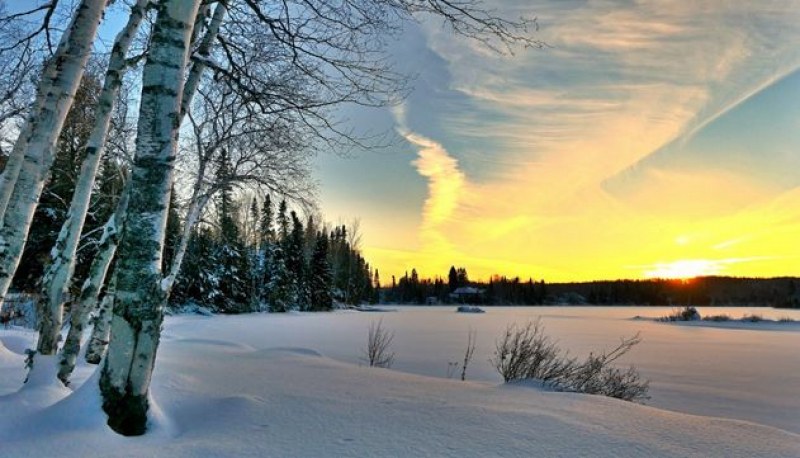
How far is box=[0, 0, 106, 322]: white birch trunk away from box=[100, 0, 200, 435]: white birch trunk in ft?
5.30

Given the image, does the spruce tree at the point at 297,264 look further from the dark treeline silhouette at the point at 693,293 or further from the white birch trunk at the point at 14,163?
the dark treeline silhouette at the point at 693,293

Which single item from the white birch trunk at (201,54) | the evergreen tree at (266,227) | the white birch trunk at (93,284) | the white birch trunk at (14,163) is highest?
the evergreen tree at (266,227)

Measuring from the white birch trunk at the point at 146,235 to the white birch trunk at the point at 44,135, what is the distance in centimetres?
161

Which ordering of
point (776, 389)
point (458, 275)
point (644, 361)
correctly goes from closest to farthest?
point (776, 389) → point (644, 361) → point (458, 275)

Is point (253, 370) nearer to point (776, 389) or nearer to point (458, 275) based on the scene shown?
point (776, 389)

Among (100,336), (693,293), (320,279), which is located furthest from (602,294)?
(100,336)

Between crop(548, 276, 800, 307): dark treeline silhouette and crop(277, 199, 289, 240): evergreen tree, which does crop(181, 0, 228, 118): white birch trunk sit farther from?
crop(548, 276, 800, 307): dark treeline silhouette

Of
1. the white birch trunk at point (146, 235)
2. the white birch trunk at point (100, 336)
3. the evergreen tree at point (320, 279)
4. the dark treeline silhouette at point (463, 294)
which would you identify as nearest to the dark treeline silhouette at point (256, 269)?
the evergreen tree at point (320, 279)

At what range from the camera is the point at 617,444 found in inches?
108

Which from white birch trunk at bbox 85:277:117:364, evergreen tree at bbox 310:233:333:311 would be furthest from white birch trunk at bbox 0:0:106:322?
evergreen tree at bbox 310:233:333:311

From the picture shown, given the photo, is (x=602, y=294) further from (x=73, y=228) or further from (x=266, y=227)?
(x=73, y=228)

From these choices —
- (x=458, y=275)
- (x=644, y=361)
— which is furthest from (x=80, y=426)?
(x=458, y=275)

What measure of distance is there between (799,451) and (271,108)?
5.27 meters

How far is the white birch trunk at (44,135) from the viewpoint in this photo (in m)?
3.67
